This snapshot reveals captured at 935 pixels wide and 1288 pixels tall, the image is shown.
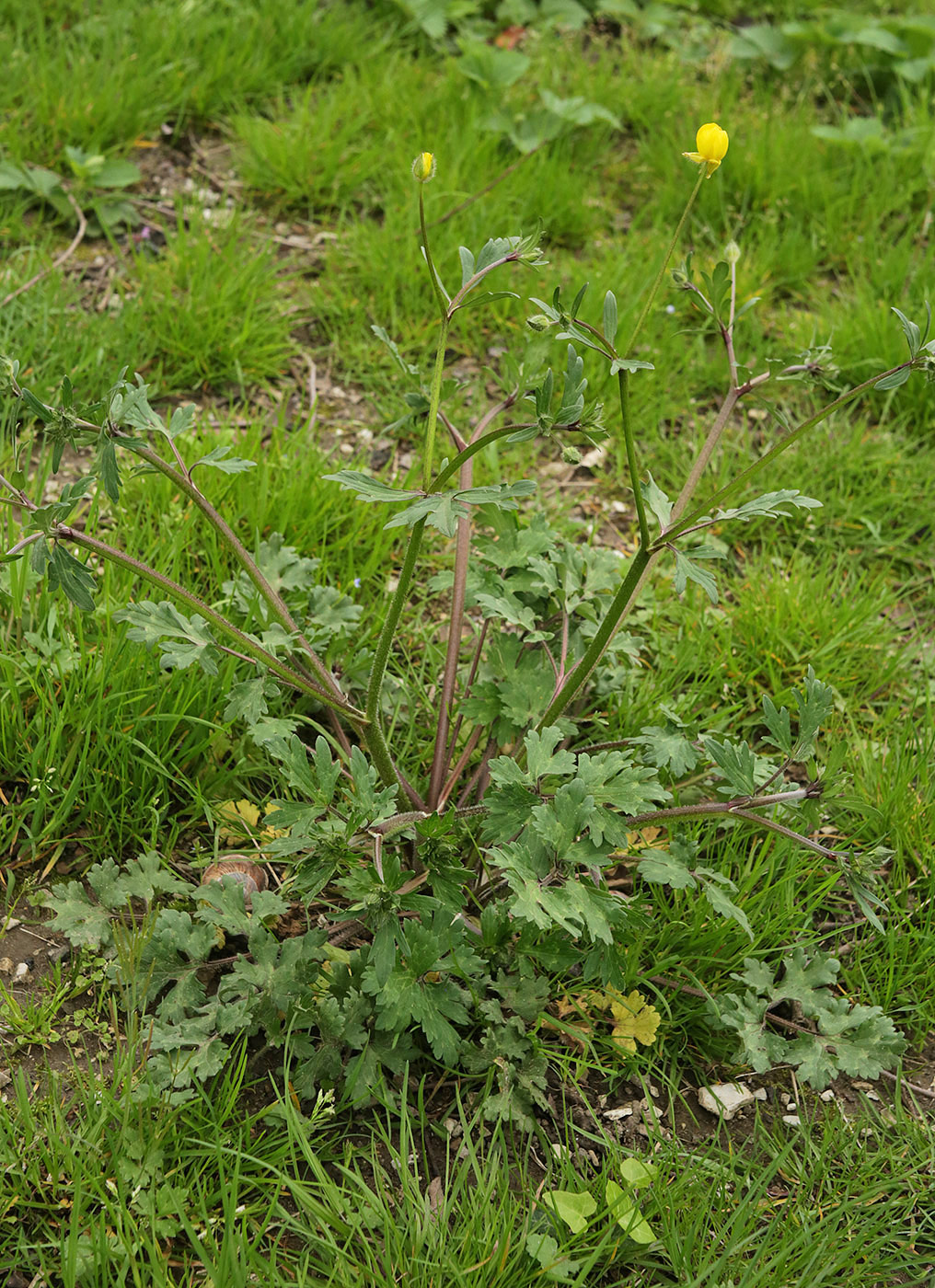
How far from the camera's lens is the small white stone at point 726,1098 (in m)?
2.05

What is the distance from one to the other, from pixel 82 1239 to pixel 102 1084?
0.26 metres

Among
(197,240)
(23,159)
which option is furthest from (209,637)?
(23,159)

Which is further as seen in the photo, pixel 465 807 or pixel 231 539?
pixel 465 807

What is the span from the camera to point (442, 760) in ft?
7.11

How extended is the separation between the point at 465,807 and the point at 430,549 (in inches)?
37.0

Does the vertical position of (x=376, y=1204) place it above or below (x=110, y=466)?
below

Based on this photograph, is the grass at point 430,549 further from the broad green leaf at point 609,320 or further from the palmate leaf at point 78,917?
the broad green leaf at point 609,320

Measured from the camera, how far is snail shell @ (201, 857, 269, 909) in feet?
6.95

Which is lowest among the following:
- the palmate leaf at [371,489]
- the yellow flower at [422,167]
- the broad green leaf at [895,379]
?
the palmate leaf at [371,489]

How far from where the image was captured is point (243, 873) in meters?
2.12

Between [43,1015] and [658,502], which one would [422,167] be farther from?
[43,1015]

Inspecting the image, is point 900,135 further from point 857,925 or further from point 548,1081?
point 548,1081

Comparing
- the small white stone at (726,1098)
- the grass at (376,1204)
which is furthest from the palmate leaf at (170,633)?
the small white stone at (726,1098)

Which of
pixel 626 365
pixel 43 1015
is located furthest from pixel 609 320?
pixel 43 1015
